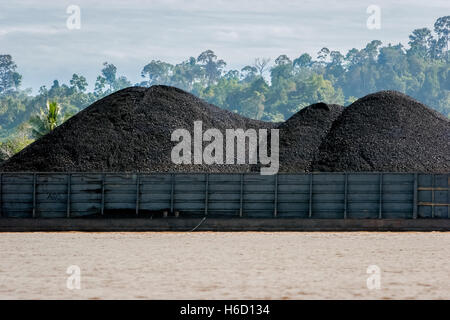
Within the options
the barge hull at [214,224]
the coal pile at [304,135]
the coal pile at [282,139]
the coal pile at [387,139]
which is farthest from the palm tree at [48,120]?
the barge hull at [214,224]

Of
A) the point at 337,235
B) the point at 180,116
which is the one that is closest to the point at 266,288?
the point at 337,235

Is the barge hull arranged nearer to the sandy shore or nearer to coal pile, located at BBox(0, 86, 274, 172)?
the sandy shore

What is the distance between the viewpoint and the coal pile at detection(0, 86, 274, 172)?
119ft

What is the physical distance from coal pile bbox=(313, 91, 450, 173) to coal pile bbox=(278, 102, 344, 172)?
3.10 ft

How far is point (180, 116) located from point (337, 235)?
58.4 ft

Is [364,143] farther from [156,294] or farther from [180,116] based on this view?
[156,294]

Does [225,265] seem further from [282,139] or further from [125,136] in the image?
[282,139]

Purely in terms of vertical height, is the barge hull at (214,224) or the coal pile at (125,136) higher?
the coal pile at (125,136)

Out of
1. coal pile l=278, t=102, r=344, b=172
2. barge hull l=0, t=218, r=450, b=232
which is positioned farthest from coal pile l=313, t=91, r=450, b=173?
barge hull l=0, t=218, r=450, b=232

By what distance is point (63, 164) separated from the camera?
35625mm

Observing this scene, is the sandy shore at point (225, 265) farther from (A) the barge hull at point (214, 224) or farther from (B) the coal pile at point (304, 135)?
(B) the coal pile at point (304, 135)

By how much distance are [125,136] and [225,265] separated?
22667 millimetres

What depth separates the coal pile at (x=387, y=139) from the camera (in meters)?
35.1

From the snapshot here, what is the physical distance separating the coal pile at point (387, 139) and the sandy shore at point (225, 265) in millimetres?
10284
